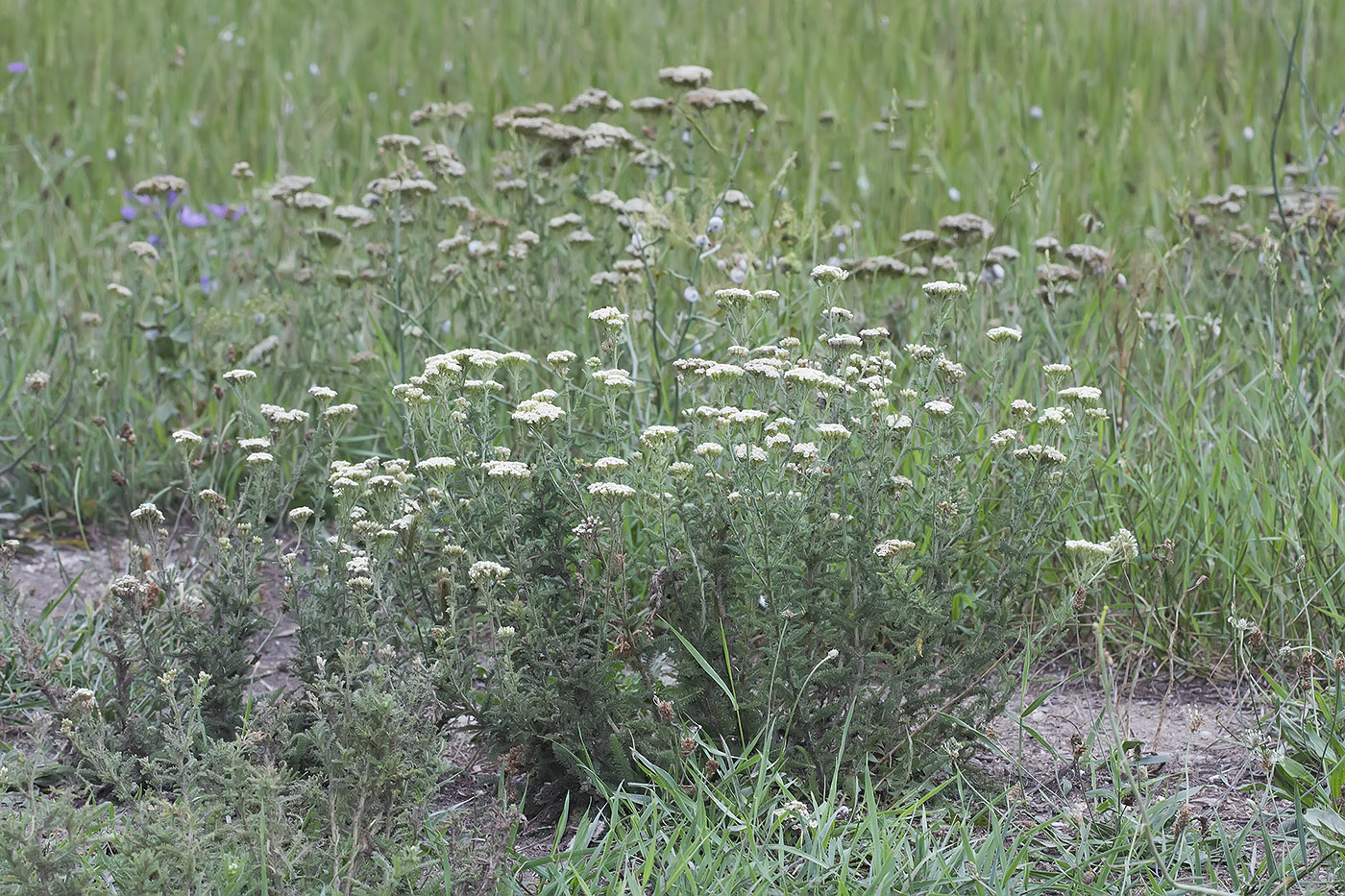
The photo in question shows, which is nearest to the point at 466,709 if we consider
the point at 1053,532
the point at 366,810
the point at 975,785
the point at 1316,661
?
the point at 366,810

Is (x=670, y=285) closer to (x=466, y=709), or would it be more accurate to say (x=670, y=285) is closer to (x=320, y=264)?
(x=320, y=264)

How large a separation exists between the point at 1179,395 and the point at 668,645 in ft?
6.55

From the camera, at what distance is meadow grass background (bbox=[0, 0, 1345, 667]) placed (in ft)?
11.0

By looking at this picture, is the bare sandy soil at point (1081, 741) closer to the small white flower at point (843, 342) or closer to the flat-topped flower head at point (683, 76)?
the small white flower at point (843, 342)

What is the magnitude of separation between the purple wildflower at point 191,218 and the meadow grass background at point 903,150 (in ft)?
1.11

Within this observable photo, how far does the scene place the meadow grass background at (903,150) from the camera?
3.34 metres

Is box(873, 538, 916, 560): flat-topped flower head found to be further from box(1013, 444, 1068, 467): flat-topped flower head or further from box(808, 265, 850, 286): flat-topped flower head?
box(808, 265, 850, 286): flat-topped flower head

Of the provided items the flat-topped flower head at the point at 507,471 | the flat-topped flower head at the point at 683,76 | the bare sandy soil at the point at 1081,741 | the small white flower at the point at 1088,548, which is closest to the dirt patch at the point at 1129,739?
the bare sandy soil at the point at 1081,741

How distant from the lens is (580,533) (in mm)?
2465

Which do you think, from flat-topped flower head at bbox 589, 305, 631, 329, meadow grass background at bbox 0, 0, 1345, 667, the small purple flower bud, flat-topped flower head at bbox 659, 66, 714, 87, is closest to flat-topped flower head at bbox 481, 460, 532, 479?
flat-topped flower head at bbox 589, 305, 631, 329

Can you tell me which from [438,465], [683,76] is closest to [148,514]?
[438,465]

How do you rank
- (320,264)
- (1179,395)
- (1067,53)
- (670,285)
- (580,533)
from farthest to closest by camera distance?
(1067,53) < (670,285) < (320,264) < (1179,395) < (580,533)

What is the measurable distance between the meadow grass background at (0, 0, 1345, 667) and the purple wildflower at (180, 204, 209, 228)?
34 centimetres

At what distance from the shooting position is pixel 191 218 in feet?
16.7
